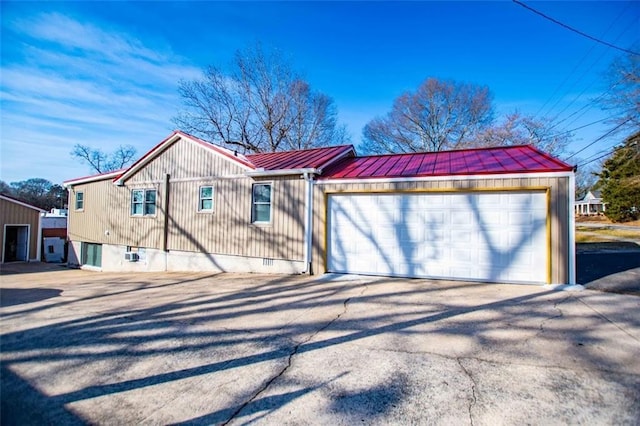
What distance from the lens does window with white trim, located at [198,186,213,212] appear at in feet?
37.2

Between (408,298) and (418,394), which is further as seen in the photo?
(408,298)

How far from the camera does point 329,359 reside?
3.83 m

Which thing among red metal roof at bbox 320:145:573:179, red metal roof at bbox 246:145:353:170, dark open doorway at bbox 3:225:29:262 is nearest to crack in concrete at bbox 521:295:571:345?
red metal roof at bbox 320:145:573:179

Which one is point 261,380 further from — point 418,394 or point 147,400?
point 418,394

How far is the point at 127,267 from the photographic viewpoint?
1410 centimetres

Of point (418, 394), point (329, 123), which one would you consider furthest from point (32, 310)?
point (329, 123)

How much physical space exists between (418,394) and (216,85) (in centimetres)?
2666

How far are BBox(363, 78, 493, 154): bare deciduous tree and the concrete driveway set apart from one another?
74.3 feet

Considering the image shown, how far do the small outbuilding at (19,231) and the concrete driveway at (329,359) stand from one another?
61.4ft

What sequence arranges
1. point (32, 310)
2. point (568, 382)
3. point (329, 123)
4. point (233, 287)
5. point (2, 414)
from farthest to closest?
1. point (329, 123)
2. point (233, 287)
3. point (32, 310)
4. point (568, 382)
5. point (2, 414)

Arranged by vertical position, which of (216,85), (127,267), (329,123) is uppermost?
(216,85)

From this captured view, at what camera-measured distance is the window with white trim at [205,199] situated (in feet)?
37.2

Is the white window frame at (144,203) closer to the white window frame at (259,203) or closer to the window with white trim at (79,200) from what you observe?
the white window frame at (259,203)

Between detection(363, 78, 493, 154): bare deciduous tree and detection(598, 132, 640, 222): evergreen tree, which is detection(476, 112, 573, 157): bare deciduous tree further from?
detection(598, 132, 640, 222): evergreen tree
